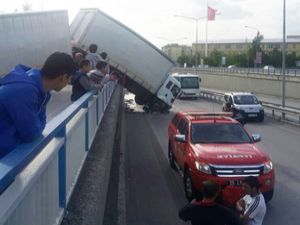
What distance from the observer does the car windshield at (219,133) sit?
38.9ft

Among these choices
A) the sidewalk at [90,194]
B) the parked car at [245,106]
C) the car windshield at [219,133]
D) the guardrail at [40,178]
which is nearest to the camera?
the guardrail at [40,178]

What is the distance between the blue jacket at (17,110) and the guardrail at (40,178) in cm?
12

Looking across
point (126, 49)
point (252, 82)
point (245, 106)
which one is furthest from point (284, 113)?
point (252, 82)

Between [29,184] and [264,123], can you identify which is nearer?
[29,184]

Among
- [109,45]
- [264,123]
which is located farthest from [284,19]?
[109,45]

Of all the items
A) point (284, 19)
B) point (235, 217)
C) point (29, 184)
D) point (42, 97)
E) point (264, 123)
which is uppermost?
point (284, 19)

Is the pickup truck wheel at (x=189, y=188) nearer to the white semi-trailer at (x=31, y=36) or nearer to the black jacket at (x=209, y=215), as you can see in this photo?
the black jacket at (x=209, y=215)

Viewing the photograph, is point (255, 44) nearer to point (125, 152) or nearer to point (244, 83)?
point (244, 83)

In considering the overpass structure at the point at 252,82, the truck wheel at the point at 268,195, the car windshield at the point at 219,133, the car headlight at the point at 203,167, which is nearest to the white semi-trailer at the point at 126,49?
the car windshield at the point at 219,133

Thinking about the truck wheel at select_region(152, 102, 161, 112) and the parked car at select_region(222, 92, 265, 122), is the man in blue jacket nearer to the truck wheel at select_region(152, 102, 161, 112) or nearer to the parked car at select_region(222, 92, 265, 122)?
the parked car at select_region(222, 92, 265, 122)

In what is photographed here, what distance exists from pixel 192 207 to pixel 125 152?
1148 centimetres

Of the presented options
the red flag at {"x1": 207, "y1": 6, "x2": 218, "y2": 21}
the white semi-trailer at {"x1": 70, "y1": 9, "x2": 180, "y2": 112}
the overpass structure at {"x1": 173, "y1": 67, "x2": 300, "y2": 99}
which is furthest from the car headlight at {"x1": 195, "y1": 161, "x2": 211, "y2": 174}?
the red flag at {"x1": 207, "y1": 6, "x2": 218, "y2": 21}

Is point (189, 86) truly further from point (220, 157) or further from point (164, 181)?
point (220, 157)

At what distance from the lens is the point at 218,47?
19712 cm
